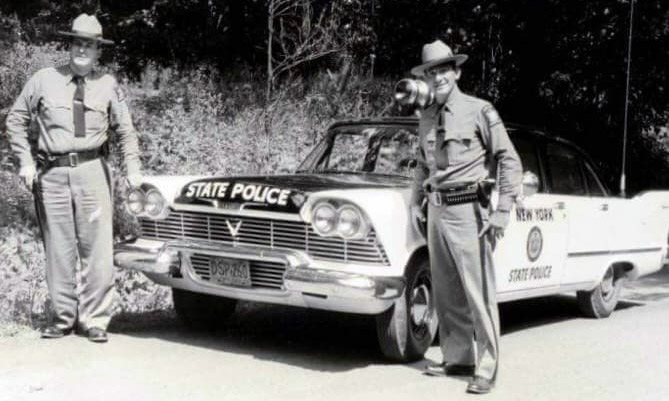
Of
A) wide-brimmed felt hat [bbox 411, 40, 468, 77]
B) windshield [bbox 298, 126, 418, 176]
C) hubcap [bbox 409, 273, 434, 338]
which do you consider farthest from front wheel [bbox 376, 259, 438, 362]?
wide-brimmed felt hat [bbox 411, 40, 468, 77]

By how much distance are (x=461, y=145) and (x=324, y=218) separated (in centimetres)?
96

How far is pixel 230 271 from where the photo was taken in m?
6.38

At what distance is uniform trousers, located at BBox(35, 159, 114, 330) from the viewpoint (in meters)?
6.58

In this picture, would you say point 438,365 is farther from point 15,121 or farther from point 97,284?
point 15,121

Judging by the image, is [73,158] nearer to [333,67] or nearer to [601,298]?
[601,298]

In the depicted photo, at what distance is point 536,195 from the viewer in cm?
736

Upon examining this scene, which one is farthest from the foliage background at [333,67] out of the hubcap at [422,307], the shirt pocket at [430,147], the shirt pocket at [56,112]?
the shirt pocket at [430,147]

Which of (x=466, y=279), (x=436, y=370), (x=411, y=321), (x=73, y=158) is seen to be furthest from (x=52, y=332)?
(x=466, y=279)

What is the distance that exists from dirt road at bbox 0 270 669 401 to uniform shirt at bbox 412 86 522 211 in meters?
1.24

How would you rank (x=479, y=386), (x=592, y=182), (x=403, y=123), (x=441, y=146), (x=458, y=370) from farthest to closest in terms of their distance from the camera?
(x=592, y=182) < (x=403, y=123) < (x=458, y=370) < (x=441, y=146) < (x=479, y=386)

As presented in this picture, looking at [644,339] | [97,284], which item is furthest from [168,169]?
[644,339]

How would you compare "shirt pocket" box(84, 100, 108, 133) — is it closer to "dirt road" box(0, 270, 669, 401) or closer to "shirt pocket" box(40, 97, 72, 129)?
"shirt pocket" box(40, 97, 72, 129)

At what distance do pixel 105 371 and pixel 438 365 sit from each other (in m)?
2.05

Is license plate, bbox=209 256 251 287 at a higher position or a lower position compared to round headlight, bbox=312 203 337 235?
lower
